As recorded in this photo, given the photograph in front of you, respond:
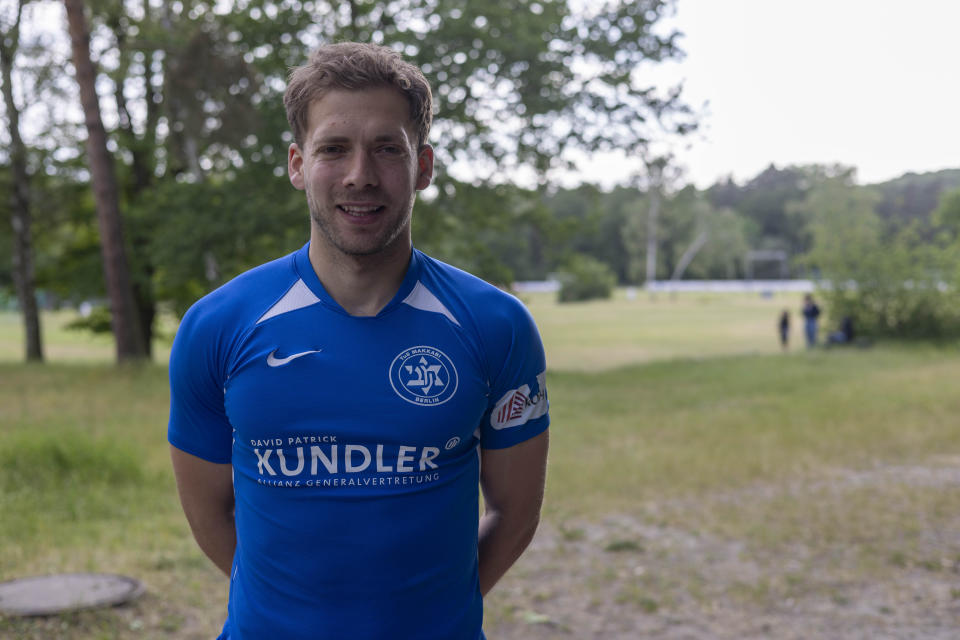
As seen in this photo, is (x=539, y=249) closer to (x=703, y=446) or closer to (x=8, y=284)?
(x=703, y=446)

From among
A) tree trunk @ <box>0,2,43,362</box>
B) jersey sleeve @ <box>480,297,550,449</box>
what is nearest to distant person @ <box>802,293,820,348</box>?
tree trunk @ <box>0,2,43,362</box>

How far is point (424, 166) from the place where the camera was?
2395mm

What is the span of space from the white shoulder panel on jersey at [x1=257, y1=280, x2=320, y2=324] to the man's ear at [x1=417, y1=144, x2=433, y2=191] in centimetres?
38

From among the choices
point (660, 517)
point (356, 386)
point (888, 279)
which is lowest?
point (660, 517)

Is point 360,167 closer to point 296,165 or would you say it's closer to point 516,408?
point 296,165

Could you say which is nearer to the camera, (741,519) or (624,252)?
(741,519)

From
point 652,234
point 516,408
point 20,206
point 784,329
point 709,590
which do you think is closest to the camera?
point 516,408

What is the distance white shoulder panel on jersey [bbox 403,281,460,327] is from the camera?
2.26 metres

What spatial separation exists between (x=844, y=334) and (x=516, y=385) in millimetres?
33163

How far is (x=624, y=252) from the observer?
121 m

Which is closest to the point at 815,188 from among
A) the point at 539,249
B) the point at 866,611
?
the point at 539,249

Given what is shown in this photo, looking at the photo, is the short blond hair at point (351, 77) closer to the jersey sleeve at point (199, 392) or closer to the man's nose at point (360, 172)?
the man's nose at point (360, 172)

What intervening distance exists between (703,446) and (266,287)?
1155 cm

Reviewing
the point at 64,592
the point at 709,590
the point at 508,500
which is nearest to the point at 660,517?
the point at 709,590
